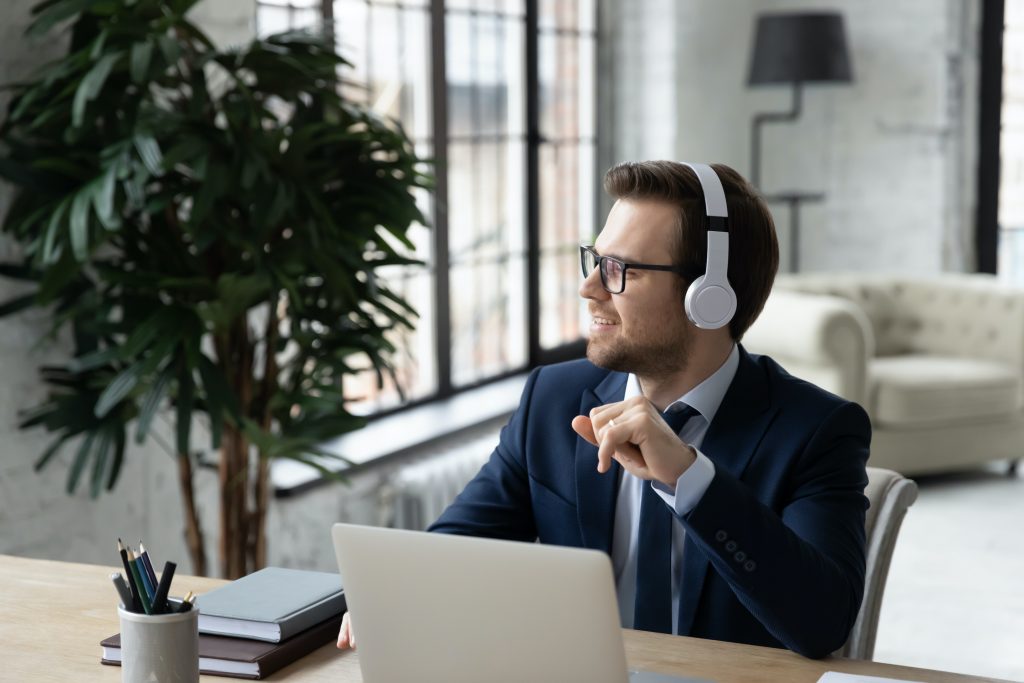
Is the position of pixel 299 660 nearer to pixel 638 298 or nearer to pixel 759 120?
pixel 638 298

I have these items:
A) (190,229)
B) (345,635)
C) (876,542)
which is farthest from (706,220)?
(190,229)

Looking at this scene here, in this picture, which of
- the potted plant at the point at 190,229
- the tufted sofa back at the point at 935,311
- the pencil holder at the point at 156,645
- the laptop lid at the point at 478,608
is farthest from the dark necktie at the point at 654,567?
the tufted sofa back at the point at 935,311

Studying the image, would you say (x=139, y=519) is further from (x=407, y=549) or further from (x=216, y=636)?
(x=407, y=549)

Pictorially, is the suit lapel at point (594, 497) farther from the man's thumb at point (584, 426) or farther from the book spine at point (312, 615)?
the book spine at point (312, 615)

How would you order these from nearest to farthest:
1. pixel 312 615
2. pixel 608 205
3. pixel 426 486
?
pixel 312 615
pixel 426 486
pixel 608 205

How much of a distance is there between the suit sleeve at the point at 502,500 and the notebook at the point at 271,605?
285 mm

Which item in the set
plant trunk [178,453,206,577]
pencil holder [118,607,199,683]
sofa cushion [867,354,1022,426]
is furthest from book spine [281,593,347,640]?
sofa cushion [867,354,1022,426]

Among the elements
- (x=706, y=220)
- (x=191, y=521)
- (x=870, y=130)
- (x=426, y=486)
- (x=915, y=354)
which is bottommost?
(x=426, y=486)

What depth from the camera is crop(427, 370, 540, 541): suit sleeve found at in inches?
74.8

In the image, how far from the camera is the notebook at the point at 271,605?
1503 millimetres

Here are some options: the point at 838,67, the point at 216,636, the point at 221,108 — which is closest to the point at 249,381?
the point at 221,108

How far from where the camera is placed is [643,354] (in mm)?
1757

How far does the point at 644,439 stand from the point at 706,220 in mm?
418

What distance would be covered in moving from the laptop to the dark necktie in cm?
53
